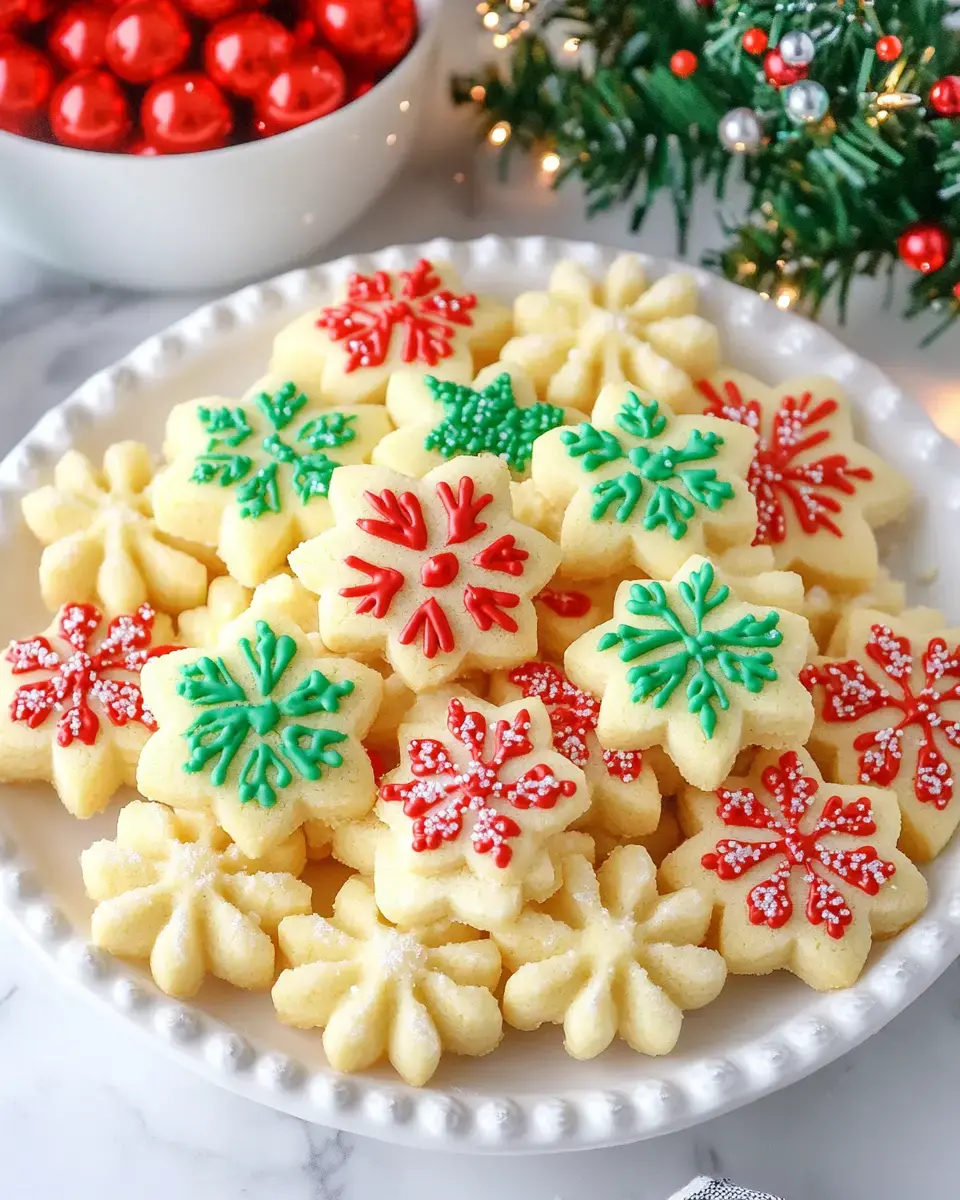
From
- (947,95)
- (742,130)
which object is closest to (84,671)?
(742,130)

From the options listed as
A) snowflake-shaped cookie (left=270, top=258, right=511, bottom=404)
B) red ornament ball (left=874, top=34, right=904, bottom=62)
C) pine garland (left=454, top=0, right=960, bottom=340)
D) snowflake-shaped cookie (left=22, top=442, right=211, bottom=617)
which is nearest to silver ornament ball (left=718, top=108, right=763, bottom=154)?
pine garland (left=454, top=0, right=960, bottom=340)

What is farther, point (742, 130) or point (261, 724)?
point (742, 130)

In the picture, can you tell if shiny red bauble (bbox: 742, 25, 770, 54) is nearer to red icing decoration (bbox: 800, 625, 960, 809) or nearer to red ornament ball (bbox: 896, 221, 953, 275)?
red ornament ball (bbox: 896, 221, 953, 275)

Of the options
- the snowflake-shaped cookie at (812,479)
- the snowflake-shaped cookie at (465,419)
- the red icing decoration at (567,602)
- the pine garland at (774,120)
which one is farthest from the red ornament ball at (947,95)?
the red icing decoration at (567,602)

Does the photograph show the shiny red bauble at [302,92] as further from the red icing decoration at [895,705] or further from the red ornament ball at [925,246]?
the red icing decoration at [895,705]

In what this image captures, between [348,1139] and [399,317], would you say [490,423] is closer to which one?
[399,317]

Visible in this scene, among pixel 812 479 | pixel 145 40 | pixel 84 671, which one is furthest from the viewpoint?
pixel 145 40

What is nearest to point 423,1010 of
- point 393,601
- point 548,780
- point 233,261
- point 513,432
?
point 548,780
